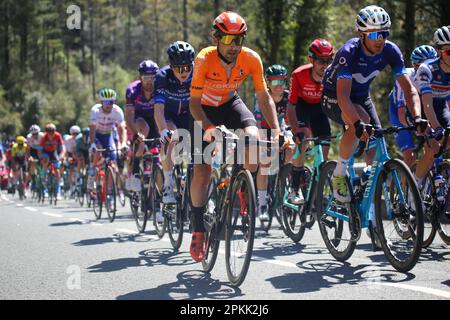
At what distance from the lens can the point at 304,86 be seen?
357 inches

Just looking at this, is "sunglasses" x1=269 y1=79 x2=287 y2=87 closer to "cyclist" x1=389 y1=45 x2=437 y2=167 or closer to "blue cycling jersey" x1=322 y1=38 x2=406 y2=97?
"cyclist" x1=389 y1=45 x2=437 y2=167

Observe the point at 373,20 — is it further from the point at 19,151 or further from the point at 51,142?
the point at 19,151

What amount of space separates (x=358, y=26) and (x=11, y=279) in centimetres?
407

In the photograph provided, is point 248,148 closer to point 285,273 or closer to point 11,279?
point 285,273

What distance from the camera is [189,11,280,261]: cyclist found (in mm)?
6270

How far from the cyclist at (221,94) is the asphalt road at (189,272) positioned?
2.43ft

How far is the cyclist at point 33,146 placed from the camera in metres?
21.6

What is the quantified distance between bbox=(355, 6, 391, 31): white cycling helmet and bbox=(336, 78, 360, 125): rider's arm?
0.53 m

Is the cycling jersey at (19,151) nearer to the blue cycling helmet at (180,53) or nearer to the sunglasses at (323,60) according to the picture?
the blue cycling helmet at (180,53)

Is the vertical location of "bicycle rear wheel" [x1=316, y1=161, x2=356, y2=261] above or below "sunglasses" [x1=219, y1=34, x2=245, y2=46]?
Result: below

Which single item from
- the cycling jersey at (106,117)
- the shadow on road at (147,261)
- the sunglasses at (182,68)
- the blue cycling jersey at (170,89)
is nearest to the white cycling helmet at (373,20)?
the sunglasses at (182,68)

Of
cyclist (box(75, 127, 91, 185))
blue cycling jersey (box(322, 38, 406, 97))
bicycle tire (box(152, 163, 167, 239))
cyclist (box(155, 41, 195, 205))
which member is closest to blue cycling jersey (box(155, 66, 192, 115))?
cyclist (box(155, 41, 195, 205))

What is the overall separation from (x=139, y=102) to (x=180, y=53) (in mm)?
2599

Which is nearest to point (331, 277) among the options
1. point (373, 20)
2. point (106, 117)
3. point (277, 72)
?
point (373, 20)
